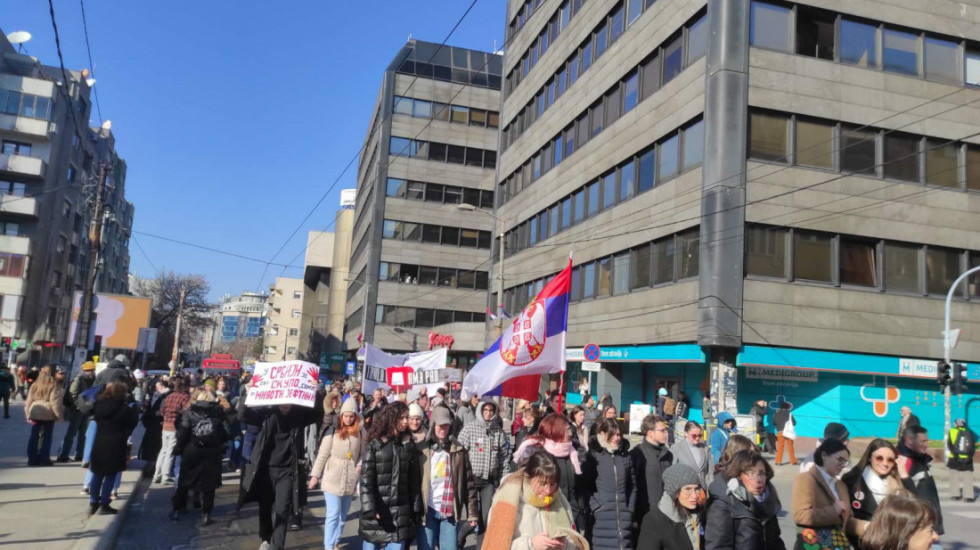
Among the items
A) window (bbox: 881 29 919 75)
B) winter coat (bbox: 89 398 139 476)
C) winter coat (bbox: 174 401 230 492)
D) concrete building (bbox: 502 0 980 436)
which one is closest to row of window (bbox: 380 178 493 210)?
concrete building (bbox: 502 0 980 436)

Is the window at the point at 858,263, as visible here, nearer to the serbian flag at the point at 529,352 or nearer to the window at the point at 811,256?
the window at the point at 811,256

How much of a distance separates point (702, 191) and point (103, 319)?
3568 cm

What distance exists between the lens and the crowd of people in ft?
15.1

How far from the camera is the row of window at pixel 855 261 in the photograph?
2330cm

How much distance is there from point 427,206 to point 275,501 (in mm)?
50507

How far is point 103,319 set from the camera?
146 ft

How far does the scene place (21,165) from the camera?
5459cm

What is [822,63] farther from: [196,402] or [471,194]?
[471,194]

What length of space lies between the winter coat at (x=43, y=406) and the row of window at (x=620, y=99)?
65.7 feet

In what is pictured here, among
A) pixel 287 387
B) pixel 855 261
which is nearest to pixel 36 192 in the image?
pixel 855 261

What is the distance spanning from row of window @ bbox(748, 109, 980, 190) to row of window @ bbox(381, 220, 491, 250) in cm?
3636

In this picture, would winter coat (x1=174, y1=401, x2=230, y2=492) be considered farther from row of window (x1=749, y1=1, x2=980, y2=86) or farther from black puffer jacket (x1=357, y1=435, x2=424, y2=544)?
row of window (x1=749, y1=1, x2=980, y2=86)

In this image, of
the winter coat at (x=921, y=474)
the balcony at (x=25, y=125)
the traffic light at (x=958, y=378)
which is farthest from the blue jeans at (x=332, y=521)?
the balcony at (x=25, y=125)

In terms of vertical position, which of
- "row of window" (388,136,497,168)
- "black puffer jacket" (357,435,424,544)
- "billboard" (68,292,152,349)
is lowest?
"black puffer jacket" (357,435,424,544)
